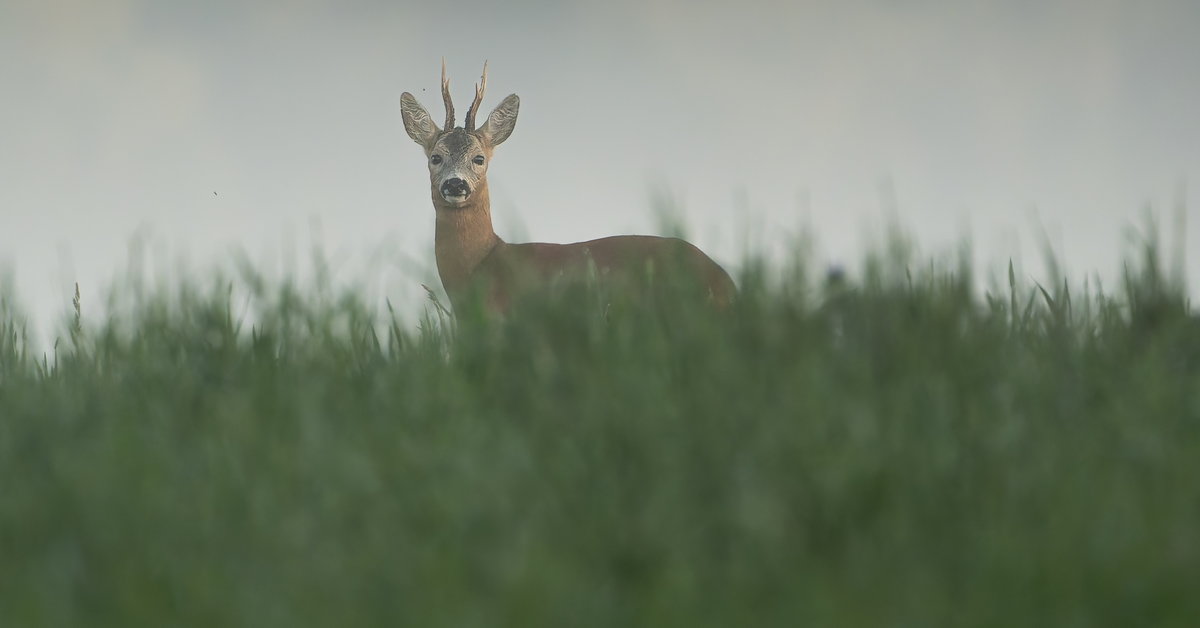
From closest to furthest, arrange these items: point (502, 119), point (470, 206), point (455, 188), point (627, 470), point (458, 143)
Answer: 1. point (627, 470)
2. point (455, 188)
3. point (470, 206)
4. point (458, 143)
5. point (502, 119)

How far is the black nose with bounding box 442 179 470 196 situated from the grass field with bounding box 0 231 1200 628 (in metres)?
4.85

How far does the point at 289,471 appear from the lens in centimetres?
289

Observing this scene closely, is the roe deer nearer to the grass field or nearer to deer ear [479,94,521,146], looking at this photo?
deer ear [479,94,521,146]

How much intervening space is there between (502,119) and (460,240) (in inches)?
43.8

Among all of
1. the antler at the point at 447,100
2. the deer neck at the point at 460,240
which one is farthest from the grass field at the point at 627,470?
the antler at the point at 447,100

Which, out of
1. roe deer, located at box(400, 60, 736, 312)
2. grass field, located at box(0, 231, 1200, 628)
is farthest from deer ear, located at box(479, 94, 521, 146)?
grass field, located at box(0, 231, 1200, 628)

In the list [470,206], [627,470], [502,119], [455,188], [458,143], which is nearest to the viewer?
[627,470]

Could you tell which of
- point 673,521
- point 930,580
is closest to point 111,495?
point 673,521

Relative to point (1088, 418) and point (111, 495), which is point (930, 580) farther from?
point (111, 495)

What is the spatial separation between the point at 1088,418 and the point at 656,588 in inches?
61.7

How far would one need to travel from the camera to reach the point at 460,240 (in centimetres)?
910

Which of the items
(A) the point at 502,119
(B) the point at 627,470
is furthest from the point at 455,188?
(B) the point at 627,470

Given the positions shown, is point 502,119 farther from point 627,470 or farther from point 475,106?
point 627,470

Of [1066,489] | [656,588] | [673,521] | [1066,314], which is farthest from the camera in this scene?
[1066,314]
